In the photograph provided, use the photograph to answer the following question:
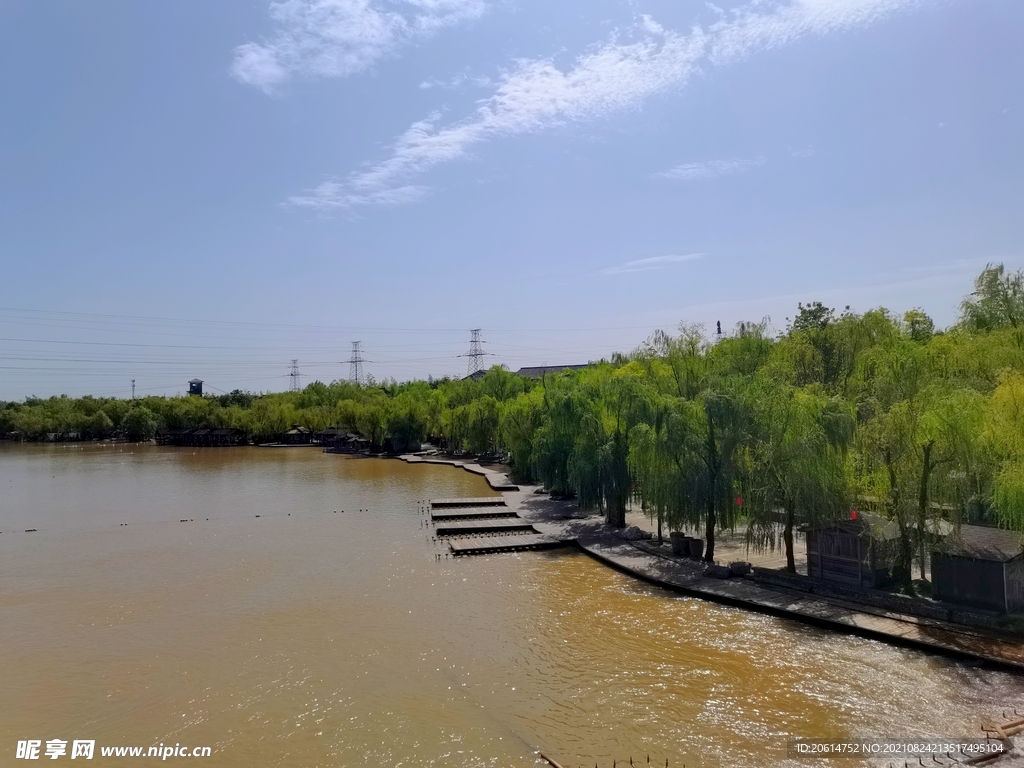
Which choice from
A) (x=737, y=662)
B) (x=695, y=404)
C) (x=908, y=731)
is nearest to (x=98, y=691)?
(x=737, y=662)

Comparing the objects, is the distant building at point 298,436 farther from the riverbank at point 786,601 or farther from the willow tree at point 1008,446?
the willow tree at point 1008,446

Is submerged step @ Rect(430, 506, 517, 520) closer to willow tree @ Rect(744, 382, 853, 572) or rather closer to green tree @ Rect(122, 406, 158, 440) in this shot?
willow tree @ Rect(744, 382, 853, 572)

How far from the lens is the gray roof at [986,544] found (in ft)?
46.1

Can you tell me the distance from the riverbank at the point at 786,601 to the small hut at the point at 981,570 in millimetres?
1037

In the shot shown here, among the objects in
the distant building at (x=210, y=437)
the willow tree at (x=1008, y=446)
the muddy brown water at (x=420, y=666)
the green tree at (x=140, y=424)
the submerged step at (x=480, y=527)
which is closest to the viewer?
the muddy brown water at (x=420, y=666)

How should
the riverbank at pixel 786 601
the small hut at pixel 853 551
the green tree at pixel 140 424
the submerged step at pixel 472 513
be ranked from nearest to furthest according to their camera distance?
the riverbank at pixel 786 601, the small hut at pixel 853 551, the submerged step at pixel 472 513, the green tree at pixel 140 424

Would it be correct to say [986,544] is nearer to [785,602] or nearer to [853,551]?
[853,551]

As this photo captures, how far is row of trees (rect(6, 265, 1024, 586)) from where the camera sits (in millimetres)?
15266

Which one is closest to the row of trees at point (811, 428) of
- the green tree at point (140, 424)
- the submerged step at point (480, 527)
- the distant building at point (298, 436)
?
the submerged step at point (480, 527)

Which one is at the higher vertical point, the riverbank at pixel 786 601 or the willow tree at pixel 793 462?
the willow tree at pixel 793 462

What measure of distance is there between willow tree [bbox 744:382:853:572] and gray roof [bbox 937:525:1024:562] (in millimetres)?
2643

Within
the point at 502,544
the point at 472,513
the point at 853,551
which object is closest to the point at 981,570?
the point at 853,551

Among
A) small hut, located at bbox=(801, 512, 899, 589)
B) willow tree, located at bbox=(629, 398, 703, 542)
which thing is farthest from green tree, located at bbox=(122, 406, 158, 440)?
small hut, located at bbox=(801, 512, 899, 589)

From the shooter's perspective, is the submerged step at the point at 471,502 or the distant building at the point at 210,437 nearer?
the submerged step at the point at 471,502
